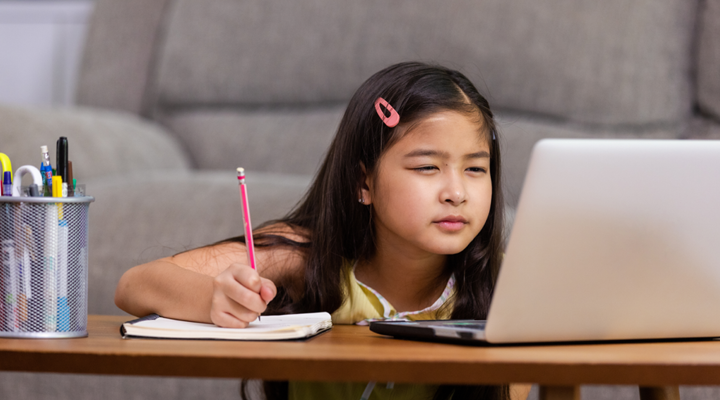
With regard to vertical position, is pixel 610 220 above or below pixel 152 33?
below

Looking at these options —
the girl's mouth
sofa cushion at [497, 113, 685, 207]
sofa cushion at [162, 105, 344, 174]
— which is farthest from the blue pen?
sofa cushion at [162, 105, 344, 174]

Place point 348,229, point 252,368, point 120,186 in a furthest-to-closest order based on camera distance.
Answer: point 120,186 < point 348,229 < point 252,368

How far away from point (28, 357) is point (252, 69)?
4.94 ft

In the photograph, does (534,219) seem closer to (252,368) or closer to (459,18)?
(252,368)

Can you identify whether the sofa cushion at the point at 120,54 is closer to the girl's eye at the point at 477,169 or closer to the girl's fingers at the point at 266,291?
the girl's eye at the point at 477,169

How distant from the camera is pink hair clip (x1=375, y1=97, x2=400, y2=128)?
87 centimetres

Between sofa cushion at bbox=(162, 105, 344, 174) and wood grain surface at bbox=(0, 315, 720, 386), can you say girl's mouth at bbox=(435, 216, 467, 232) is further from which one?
sofa cushion at bbox=(162, 105, 344, 174)

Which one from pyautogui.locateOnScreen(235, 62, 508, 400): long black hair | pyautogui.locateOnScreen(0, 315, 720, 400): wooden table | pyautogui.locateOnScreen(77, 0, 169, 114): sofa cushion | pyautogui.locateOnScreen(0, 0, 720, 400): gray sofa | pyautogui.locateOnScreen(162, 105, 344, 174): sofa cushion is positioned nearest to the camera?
pyautogui.locateOnScreen(0, 315, 720, 400): wooden table

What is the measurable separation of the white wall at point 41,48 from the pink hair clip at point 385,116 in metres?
1.71

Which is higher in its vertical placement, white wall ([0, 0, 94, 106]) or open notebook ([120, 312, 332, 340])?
white wall ([0, 0, 94, 106])

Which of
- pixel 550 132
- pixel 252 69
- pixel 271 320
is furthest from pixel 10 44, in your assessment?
pixel 271 320

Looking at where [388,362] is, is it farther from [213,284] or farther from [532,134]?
[532,134]

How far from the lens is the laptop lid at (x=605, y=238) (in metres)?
0.49

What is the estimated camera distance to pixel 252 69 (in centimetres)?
192
